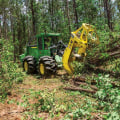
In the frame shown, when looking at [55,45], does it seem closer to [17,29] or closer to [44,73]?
[44,73]

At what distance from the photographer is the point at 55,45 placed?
8594 millimetres

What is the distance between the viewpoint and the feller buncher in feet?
21.0

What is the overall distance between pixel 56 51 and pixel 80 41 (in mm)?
2378

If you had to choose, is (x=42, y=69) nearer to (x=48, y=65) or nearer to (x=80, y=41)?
(x=48, y=65)

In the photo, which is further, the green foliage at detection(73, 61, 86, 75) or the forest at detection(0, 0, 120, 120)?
the green foliage at detection(73, 61, 86, 75)

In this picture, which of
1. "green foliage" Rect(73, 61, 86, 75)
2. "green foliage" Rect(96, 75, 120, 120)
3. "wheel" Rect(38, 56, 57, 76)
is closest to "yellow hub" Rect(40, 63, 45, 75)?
"wheel" Rect(38, 56, 57, 76)

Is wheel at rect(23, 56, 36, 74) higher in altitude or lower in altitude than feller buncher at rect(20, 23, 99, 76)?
lower

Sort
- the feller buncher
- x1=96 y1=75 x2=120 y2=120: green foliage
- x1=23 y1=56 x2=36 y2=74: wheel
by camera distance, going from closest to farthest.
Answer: x1=96 y1=75 x2=120 y2=120: green foliage → the feller buncher → x1=23 y1=56 x2=36 y2=74: wheel

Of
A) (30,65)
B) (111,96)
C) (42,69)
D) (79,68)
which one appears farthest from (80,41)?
(30,65)

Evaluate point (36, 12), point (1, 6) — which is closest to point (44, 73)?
point (36, 12)

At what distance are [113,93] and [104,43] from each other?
3.69 meters

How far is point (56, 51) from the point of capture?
27.4 feet

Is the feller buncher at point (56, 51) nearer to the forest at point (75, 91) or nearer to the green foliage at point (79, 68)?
the green foliage at point (79, 68)

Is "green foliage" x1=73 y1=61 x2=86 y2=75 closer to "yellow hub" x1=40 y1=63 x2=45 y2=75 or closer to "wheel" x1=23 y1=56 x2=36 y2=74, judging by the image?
"yellow hub" x1=40 y1=63 x2=45 y2=75
